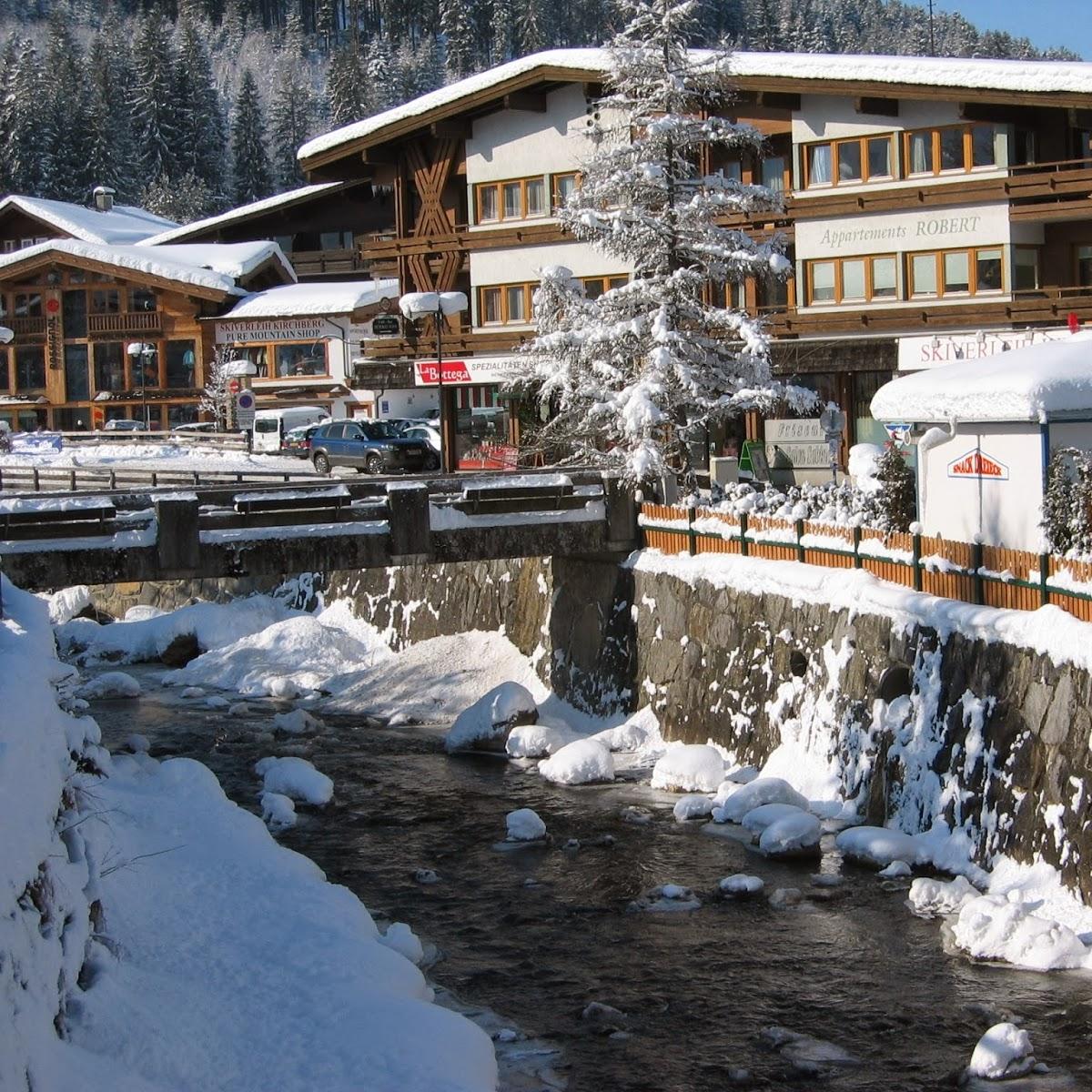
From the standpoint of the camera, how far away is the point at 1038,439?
21547mm

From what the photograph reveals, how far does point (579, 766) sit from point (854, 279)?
2159cm

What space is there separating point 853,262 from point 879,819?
78.5 ft

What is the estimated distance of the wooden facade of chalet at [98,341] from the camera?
7144 cm

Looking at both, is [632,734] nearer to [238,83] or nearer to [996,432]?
[996,432]

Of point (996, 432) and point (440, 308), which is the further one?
point (440, 308)

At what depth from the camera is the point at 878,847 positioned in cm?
1852

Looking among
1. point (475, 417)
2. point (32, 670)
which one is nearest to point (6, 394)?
point (475, 417)

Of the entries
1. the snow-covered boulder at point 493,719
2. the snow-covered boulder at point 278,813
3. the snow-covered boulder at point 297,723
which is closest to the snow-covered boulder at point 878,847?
the snow-covered boulder at point 278,813

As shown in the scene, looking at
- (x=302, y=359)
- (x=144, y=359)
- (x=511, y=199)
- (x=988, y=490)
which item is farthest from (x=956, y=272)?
(x=144, y=359)

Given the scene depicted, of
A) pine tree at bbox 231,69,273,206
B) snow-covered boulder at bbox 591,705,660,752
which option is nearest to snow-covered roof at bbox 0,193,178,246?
pine tree at bbox 231,69,273,206

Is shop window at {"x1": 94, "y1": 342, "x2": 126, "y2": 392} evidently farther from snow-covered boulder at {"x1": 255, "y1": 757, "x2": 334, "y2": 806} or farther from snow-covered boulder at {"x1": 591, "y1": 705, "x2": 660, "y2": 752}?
snow-covered boulder at {"x1": 255, "y1": 757, "x2": 334, "y2": 806}

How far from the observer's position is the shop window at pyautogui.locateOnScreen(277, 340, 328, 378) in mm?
67625

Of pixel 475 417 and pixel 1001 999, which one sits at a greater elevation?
pixel 475 417

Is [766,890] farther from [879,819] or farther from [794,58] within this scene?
[794,58]
